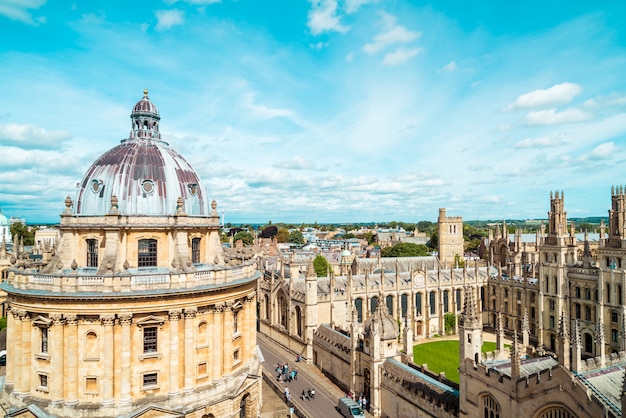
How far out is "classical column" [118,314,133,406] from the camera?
25.1m

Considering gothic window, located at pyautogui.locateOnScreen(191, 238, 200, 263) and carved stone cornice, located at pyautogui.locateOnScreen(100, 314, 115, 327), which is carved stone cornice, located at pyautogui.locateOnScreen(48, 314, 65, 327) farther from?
gothic window, located at pyautogui.locateOnScreen(191, 238, 200, 263)

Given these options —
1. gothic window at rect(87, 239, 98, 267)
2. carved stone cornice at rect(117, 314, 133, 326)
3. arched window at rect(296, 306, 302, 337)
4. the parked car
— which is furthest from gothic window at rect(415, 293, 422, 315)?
gothic window at rect(87, 239, 98, 267)

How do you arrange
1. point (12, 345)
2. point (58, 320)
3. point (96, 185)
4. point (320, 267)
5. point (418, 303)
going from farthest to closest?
point (320, 267) → point (418, 303) → point (96, 185) → point (12, 345) → point (58, 320)

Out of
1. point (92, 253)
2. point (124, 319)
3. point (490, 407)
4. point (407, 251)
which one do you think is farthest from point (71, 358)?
point (407, 251)

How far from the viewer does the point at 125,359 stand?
25219 mm

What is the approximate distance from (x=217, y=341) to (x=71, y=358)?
8.67 metres

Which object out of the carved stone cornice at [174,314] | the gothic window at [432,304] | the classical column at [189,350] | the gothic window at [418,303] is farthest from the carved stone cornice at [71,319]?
the gothic window at [432,304]

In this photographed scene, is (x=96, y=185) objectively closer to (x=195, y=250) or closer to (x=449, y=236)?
(x=195, y=250)

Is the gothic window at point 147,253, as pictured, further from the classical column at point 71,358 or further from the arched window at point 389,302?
the arched window at point 389,302

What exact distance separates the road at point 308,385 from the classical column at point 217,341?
9489 millimetres

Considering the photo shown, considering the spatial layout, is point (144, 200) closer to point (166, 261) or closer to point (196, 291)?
point (166, 261)

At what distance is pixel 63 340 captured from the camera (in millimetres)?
25359

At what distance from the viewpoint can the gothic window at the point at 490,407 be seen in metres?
23.5

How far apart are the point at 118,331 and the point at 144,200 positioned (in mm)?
8699
